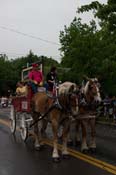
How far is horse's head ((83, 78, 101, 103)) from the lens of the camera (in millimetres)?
11938

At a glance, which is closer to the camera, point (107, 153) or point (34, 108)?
point (107, 153)

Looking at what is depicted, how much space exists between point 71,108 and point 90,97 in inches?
32.5

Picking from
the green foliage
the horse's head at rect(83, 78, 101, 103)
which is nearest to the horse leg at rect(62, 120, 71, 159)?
the horse's head at rect(83, 78, 101, 103)

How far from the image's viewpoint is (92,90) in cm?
1205

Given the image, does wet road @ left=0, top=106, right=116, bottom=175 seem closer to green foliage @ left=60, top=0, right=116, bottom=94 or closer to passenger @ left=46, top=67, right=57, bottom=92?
passenger @ left=46, top=67, right=57, bottom=92

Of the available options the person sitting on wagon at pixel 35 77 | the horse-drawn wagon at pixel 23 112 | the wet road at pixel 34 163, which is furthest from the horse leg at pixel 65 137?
the horse-drawn wagon at pixel 23 112

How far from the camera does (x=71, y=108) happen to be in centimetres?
1163

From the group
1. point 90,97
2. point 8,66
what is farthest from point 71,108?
point 8,66

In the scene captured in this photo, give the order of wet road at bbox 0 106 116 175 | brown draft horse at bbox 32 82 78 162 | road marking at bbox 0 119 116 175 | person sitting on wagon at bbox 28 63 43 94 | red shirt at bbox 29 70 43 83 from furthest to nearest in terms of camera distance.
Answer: red shirt at bbox 29 70 43 83
person sitting on wagon at bbox 28 63 43 94
brown draft horse at bbox 32 82 78 162
road marking at bbox 0 119 116 175
wet road at bbox 0 106 116 175

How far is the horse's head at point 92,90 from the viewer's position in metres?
11.9

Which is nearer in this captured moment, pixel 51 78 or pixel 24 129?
pixel 51 78

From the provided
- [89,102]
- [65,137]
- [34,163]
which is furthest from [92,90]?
[34,163]

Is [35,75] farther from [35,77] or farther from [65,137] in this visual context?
[65,137]

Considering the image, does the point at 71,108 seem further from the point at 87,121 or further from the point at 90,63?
the point at 90,63
